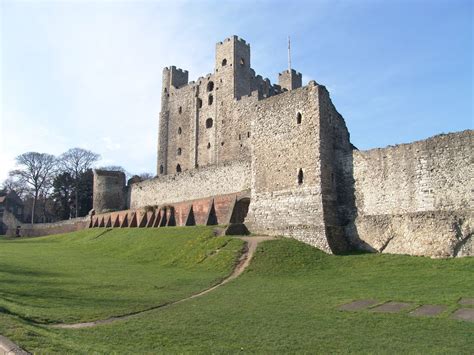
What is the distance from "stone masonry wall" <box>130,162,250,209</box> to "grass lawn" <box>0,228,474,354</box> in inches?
474

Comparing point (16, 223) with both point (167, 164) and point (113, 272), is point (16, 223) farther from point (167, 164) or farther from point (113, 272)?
point (113, 272)

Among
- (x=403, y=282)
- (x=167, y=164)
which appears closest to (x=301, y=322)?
(x=403, y=282)

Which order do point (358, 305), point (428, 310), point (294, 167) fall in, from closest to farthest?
point (428, 310)
point (358, 305)
point (294, 167)

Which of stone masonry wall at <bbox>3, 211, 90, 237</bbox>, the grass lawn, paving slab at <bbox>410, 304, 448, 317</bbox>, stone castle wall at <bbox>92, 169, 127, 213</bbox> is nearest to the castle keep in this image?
the grass lawn

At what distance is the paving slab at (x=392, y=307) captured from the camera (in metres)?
11.9

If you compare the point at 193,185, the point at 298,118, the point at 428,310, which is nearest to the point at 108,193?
the point at 193,185

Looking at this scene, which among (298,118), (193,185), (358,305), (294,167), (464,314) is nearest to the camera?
(464,314)

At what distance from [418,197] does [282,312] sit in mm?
11848

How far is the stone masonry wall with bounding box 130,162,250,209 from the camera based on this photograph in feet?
112

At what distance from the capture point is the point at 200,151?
5556 cm

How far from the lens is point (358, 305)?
1283 cm

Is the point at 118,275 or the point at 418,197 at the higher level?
the point at 418,197

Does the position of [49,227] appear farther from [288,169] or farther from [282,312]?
[282,312]

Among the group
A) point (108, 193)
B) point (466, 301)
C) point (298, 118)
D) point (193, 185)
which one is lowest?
point (466, 301)
